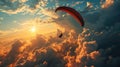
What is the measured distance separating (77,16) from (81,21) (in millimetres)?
939

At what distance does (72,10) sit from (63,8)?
1.52 m

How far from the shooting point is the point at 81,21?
20344mm

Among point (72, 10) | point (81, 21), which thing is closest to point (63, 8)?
point (72, 10)

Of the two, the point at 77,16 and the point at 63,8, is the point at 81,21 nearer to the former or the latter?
the point at 77,16

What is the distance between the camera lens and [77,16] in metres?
20.9

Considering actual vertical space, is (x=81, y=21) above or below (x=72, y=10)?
below

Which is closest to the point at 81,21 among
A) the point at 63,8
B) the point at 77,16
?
the point at 77,16

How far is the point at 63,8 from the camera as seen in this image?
69.5 feet

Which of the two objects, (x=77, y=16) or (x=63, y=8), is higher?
(x=63, y=8)

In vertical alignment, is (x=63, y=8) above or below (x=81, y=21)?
above

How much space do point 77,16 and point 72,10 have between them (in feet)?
3.81

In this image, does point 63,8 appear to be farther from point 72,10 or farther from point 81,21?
point 81,21
